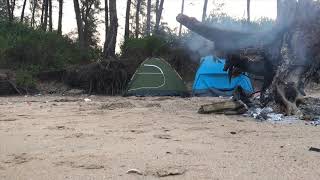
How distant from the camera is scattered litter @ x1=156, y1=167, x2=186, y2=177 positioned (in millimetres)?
3912

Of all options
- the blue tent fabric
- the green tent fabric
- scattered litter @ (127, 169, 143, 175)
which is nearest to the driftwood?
scattered litter @ (127, 169, 143, 175)

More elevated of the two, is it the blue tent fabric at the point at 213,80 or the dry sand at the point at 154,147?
the blue tent fabric at the point at 213,80

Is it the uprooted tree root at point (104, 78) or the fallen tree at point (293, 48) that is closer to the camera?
the fallen tree at point (293, 48)

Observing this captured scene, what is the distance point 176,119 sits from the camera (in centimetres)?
775

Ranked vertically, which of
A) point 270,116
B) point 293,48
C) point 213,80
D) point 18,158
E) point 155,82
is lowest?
point 18,158

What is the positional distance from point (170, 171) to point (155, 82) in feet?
32.2

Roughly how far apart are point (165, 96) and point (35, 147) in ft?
27.7

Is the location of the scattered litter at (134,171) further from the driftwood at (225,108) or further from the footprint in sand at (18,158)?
the driftwood at (225,108)

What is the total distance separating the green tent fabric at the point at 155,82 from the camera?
13.7 meters

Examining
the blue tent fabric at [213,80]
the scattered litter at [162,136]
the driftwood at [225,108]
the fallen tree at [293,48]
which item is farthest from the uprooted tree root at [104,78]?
the scattered litter at [162,136]

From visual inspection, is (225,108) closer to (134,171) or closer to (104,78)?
(134,171)

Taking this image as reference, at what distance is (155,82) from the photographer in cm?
1377

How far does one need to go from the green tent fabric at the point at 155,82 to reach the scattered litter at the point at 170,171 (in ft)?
31.2

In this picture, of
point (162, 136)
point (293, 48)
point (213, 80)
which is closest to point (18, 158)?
point (162, 136)
